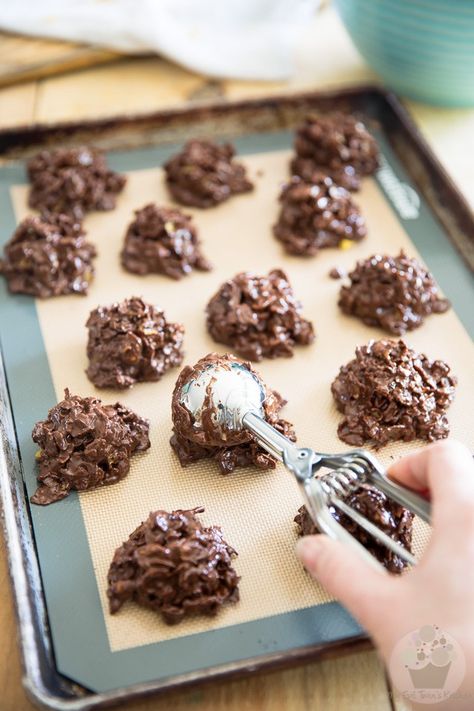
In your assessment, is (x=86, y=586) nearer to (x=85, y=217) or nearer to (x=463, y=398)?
(x=463, y=398)

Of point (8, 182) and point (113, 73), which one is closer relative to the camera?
point (8, 182)

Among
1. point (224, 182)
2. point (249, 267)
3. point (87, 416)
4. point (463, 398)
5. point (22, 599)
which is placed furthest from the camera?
point (224, 182)

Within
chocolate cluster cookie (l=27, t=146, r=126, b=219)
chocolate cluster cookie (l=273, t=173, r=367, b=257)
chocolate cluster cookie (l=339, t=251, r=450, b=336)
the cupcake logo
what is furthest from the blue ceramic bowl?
the cupcake logo

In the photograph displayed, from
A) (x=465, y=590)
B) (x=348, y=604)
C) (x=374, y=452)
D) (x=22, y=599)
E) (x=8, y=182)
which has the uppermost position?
(x=465, y=590)

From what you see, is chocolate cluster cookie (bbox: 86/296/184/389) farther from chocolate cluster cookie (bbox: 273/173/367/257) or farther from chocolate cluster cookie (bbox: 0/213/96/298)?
chocolate cluster cookie (bbox: 273/173/367/257)

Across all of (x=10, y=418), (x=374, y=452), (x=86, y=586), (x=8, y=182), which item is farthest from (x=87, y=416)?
(x=8, y=182)

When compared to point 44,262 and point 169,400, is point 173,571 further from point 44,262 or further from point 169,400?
point 44,262

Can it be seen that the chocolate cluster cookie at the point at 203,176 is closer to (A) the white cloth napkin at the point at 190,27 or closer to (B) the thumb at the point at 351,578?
(A) the white cloth napkin at the point at 190,27

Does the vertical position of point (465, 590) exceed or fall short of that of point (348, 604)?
it exceeds it
